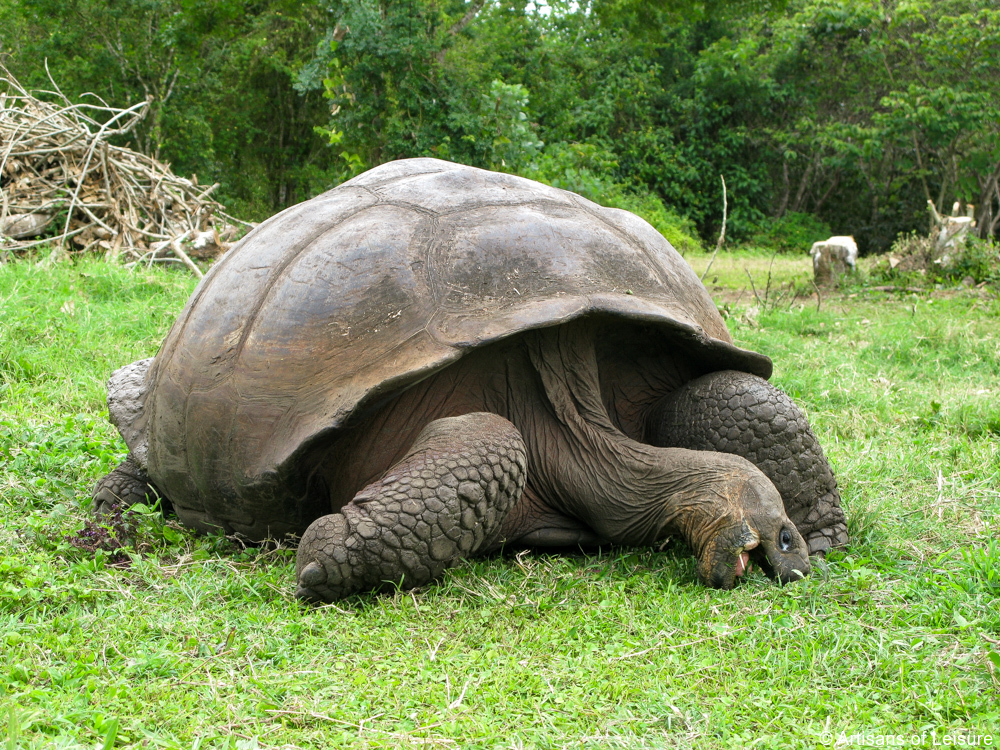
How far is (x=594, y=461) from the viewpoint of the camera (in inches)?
105

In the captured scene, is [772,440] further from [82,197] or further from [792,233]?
[792,233]

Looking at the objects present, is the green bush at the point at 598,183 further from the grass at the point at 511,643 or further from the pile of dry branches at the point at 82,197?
the grass at the point at 511,643

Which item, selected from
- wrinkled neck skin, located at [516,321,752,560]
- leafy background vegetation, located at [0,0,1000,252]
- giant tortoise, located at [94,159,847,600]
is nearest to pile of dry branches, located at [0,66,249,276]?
leafy background vegetation, located at [0,0,1000,252]

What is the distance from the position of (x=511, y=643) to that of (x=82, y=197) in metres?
7.53

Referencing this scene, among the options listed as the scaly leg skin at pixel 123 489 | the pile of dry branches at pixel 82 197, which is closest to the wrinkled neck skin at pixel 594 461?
the scaly leg skin at pixel 123 489

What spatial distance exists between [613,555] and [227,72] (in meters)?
14.5

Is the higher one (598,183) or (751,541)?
(598,183)

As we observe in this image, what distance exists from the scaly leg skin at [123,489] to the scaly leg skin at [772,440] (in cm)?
189

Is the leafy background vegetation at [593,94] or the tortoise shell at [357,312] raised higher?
the leafy background vegetation at [593,94]

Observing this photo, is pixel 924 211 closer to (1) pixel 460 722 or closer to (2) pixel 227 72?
(2) pixel 227 72

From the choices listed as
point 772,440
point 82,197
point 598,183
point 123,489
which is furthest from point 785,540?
point 82,197

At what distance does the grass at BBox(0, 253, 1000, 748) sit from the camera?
5.84ft

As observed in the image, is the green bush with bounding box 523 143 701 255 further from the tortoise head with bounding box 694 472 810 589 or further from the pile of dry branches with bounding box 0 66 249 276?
the tortoise head with bounding box 694 472 810 589

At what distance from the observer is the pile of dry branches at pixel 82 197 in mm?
7820
